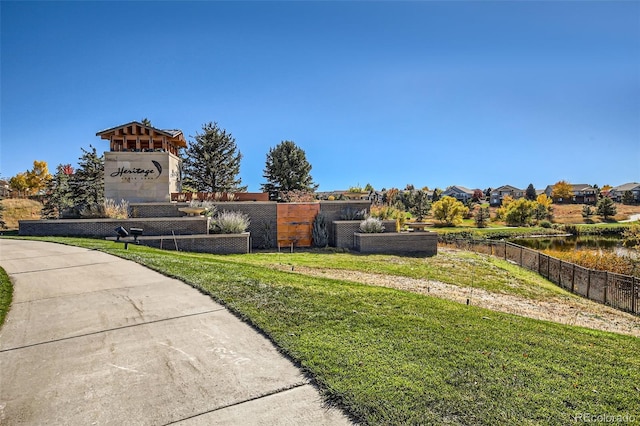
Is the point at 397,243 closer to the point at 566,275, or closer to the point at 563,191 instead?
the point at 566,275

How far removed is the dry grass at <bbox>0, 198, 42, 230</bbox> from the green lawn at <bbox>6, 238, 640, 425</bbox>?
34.5 meters

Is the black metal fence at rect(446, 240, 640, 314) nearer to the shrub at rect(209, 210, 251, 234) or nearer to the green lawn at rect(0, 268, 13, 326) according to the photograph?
the shrub at rect(209, 210, 251, 234)

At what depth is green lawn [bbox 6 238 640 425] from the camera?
8.98 feet

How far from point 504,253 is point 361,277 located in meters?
12.5

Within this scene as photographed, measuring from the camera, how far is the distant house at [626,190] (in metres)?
75.7

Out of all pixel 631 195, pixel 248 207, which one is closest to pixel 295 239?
pixel 248 207

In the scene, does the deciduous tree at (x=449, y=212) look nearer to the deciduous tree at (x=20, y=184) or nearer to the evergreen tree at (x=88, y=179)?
the evergreen tree at (x=88, y=179)

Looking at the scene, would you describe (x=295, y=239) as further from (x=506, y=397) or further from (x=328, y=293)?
(x=506, y=397)

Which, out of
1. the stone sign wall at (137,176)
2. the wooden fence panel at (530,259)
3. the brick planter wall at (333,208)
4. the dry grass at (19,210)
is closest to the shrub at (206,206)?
the stone sign wall at (137,176)

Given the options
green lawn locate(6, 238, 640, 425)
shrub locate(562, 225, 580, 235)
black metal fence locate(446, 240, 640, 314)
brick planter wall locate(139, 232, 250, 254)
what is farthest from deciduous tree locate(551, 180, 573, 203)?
green lawn locate(6, 238, 640, 425)

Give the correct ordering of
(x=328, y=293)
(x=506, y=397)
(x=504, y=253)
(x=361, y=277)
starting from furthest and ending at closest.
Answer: (x=504, y=253)
(x=361, y=277)
(x=328, y=293)
(x=506, y=397)

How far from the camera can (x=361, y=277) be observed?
341 inches

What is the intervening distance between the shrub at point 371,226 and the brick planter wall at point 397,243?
358mm

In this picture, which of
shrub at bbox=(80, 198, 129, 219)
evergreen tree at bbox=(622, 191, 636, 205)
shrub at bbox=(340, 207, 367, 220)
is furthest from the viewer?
evergreen tree at bbox=(622, 191, 636, 205)
